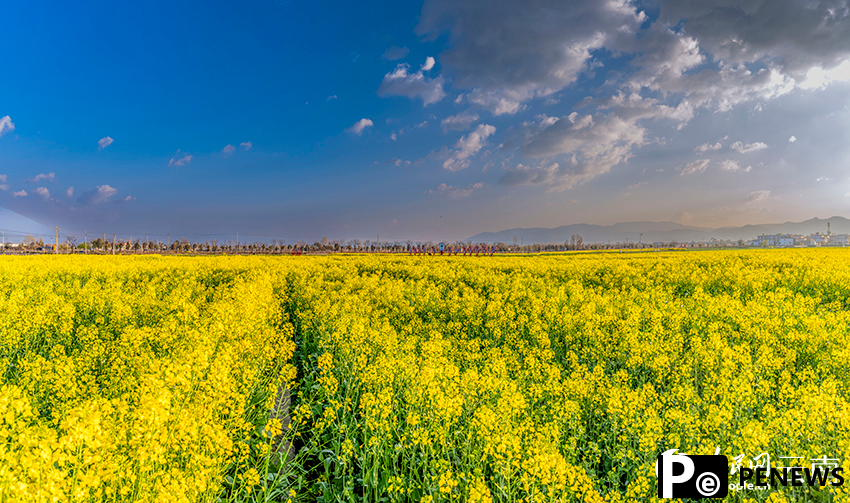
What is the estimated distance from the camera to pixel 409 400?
4793mm

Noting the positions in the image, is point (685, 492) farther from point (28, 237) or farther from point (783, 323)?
point (28, 237)

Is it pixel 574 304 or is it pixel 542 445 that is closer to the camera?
pixel 542 445

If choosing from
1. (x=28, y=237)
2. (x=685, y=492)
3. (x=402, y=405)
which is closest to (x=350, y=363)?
(x=402, y=405)

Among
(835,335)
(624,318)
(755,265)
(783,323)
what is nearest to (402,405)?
(624,318)

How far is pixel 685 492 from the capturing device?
12.3 ft

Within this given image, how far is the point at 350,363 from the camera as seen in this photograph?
687 cm

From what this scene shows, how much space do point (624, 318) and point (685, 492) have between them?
6.82 meters

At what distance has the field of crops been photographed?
130 inches

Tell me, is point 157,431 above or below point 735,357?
above

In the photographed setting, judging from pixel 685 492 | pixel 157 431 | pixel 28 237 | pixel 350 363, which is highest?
pixel 28 237

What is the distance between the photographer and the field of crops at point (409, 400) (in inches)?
130

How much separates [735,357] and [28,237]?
646ft

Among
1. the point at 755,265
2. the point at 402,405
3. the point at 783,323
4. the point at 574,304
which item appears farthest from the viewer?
the point at 755,265

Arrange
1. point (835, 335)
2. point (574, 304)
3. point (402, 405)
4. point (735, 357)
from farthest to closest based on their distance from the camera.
A: point (574, 304)
point (835, 335)
point (735, 357)
point (402, 405)
